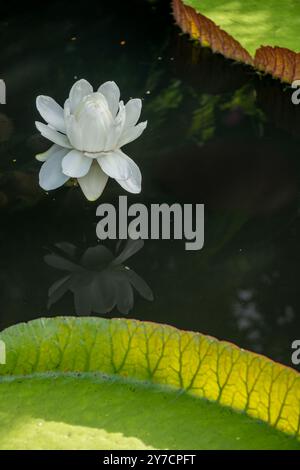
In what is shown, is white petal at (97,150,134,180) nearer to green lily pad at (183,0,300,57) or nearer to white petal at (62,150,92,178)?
white petal at (62,150,92,178)

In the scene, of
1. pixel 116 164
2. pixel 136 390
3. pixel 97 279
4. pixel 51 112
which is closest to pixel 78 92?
pixel 51 112

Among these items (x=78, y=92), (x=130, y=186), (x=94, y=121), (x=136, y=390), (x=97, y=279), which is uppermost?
(x=78, y=92)

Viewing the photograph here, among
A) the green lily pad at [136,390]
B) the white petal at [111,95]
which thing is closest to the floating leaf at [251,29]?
the white petal at [111,95]

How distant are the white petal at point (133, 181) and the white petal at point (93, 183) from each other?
0.04 metres

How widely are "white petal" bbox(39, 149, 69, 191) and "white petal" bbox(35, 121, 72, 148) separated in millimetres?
47

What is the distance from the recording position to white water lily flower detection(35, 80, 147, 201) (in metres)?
2.03

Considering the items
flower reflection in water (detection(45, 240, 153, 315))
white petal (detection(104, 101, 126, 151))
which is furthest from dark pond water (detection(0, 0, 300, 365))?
white petal (detection(104, 101, 126, 151))

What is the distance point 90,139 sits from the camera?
2041 mm

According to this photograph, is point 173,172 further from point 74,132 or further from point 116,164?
point 74,132

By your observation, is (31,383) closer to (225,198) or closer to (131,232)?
(131,232)

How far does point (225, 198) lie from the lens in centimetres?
216

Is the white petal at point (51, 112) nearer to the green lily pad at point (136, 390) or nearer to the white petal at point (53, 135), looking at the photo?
the white petal at point (53, 135)

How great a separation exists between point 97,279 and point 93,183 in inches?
10.3
